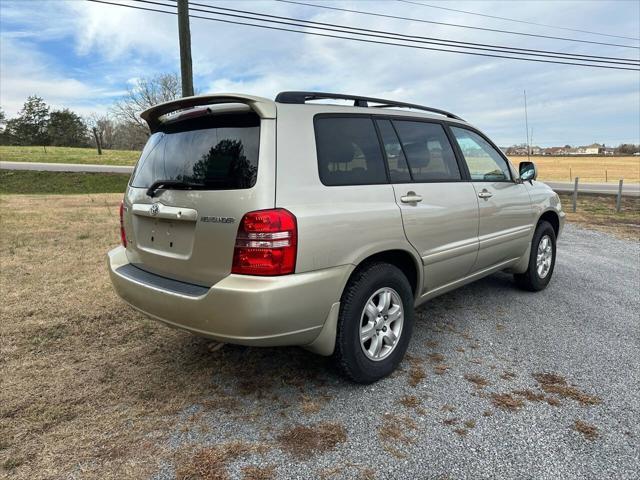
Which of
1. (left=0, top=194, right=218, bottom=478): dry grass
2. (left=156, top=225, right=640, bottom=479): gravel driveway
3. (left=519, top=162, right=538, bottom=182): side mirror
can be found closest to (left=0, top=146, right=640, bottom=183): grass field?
(left=519, top=162, right=538, bottom=182): side mirror

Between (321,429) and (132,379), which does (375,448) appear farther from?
(132,379)

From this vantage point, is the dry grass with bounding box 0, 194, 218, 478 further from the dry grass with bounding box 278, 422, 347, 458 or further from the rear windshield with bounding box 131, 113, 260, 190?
the rear windshield with bounding box 131, 113, 260, 190

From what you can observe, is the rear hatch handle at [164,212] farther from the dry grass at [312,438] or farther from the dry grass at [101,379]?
the dry grass at [312,438]

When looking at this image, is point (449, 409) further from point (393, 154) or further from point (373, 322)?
point (393, 154)

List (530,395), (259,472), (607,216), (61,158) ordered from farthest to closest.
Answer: (61,158) < (607,216) < (530,395) < (259,472)

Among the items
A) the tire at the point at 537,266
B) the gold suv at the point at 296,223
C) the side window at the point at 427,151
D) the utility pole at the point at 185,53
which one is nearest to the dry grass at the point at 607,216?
the tire at the point at 537,266

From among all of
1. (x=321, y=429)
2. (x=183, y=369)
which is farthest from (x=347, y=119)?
(x=183, y=369)

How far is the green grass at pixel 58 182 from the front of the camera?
1784 centimetres

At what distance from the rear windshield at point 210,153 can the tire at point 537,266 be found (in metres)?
3.47

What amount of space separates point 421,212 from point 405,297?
2.00 feet

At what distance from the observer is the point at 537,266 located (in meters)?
4.80

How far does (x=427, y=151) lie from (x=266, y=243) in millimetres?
1751

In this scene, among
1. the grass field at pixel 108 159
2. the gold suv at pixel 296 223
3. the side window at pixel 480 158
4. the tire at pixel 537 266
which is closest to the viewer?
the gold suv at pixel 296 223

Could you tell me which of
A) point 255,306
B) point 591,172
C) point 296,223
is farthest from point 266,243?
point 591,172
